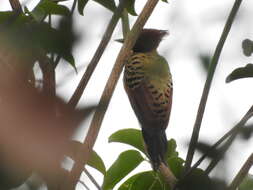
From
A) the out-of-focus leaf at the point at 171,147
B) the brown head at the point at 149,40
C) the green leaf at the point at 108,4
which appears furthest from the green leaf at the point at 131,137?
the brown head at the point at 149,40

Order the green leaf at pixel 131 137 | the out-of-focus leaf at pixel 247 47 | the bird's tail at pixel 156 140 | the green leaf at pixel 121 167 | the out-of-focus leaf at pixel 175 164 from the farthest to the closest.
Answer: the bird's tail at pixel 156 140, the green leaf at pixel 131 137, the green leaf at pixel 121 167, the out-of-focus leaf at pixel 175 164, the out-of-focus leaf at pixel 247 47

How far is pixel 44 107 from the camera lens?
0.94ft

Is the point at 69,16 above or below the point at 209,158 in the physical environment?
above

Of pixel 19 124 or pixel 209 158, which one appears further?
pixel 209 158

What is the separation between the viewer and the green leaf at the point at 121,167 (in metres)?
1.68

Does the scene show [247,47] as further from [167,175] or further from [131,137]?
[131,137]

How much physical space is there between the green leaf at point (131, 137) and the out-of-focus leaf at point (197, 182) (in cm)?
143

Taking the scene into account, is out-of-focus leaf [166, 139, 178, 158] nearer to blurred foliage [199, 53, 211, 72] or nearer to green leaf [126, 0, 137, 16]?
green leaf [126, 0, 137, 16]

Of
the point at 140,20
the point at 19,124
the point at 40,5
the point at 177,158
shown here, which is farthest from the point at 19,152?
the point at 177,158

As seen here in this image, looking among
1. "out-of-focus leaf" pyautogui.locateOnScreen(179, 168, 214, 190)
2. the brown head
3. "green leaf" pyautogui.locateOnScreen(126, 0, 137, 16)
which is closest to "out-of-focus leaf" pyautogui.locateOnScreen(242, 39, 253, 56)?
"green leaf" pyautogui.locateOnScreen(126, 0, 137, 16)

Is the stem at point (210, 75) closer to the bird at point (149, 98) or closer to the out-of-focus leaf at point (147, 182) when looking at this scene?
the out-of-focus leaf at point (147, 182)

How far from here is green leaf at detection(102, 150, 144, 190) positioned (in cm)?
168

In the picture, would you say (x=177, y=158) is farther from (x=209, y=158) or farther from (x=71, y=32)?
(x=71, y=32)

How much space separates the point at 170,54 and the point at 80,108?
14 centimetres
